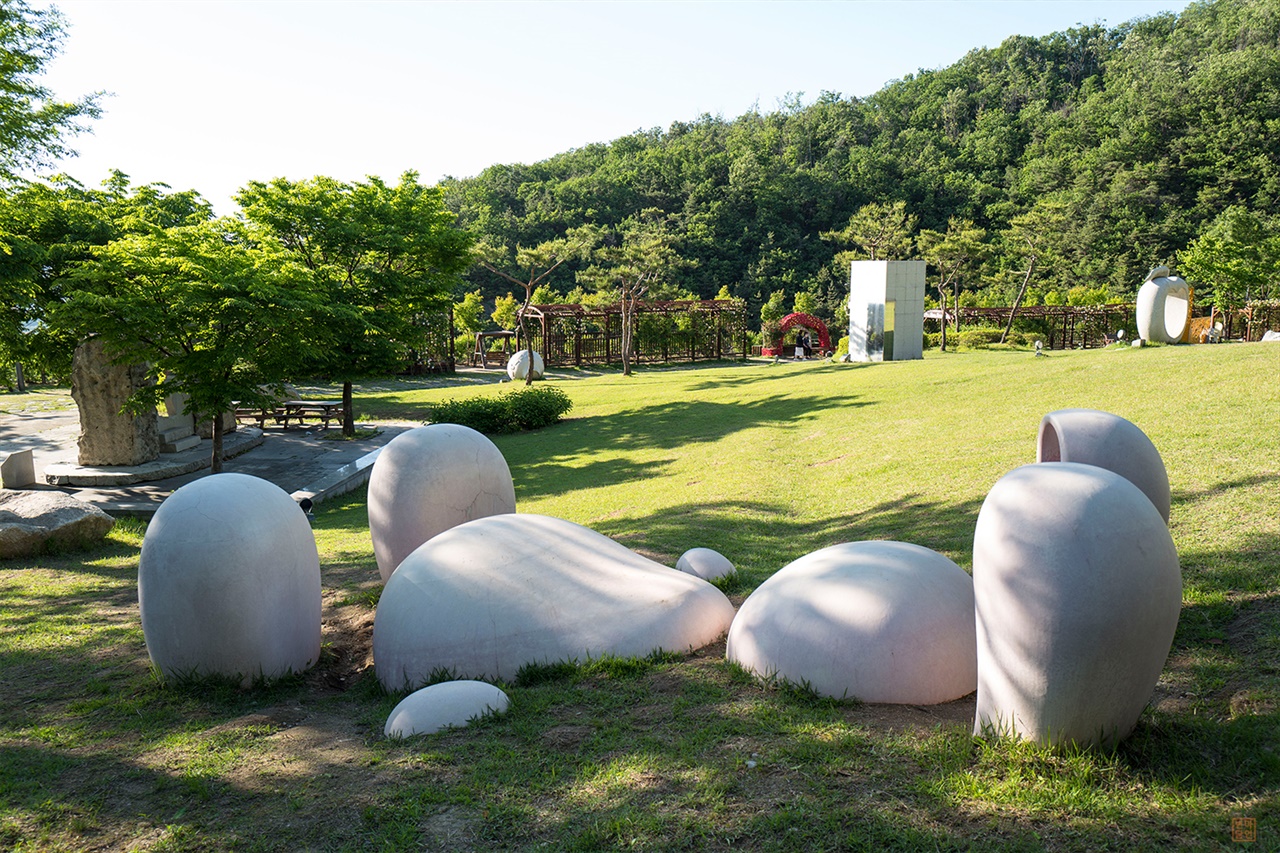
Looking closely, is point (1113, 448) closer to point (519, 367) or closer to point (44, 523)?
point (44, 523)

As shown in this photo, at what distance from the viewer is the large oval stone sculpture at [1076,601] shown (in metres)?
3.39

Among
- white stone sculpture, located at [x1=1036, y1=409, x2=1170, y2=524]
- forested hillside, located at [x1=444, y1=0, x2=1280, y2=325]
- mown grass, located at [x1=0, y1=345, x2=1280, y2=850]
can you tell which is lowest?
mown grass, located at [x1=0, y1=345, x2=1280, y2=850]

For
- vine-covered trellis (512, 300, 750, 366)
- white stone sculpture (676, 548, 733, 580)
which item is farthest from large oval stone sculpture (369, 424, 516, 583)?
vine-covered trellis (512, 300, 750, 366)

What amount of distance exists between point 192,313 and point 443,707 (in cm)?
1110

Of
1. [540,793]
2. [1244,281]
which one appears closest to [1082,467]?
[540,793]

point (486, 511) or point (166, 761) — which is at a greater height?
point (486, 511)

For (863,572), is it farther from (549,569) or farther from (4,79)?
(4,79)

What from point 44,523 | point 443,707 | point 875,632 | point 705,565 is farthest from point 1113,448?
point 44,523

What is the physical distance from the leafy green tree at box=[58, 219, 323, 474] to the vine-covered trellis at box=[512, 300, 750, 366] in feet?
78.0

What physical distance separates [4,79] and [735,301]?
31896mm

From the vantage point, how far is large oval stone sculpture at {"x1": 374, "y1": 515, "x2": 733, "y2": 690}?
5.17 meters

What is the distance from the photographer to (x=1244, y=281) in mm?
31922

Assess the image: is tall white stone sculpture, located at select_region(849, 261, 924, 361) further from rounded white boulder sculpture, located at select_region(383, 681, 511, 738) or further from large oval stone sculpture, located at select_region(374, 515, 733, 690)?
rounded white boulder sculpture, located at select_region(383, 681, 511, 738)

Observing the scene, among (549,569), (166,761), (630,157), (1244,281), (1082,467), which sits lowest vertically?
(166,761)
